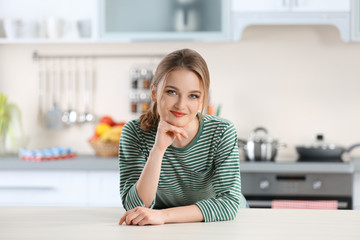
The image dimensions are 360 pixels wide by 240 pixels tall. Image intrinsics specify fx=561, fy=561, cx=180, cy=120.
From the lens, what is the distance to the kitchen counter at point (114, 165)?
9.82 ft

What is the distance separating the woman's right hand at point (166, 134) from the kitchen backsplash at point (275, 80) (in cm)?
207

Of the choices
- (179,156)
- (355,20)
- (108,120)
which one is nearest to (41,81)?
(108,120)

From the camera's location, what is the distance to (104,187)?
10.2ft

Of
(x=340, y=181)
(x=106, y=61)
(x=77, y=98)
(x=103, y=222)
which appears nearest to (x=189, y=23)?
(x=106, y=61)

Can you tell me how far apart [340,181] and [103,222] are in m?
1.89

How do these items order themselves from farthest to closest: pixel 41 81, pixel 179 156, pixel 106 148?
1. pixel 41 81
2. pixel 106 148
3. pixel 179 156

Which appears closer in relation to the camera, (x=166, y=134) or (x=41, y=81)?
(x=166, y=134)

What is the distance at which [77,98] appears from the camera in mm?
3641

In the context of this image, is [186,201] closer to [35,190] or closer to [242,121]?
[35,190]

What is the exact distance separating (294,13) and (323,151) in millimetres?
797

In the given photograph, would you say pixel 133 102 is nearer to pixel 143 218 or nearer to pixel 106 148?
pixel 106 148

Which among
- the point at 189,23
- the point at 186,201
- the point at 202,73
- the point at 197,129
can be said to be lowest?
the point at 186,201

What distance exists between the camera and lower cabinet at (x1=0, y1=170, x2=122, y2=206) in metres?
3.10

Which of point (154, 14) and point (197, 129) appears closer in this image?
point (197, 129)
